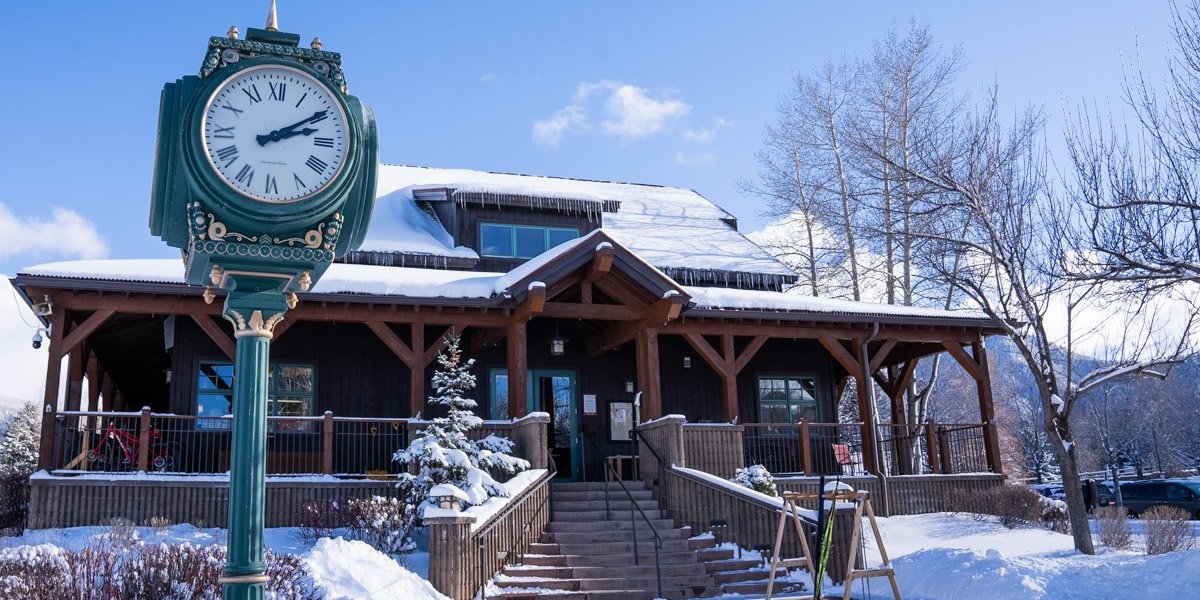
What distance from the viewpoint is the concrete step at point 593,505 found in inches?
570

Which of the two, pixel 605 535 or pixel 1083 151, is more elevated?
pixel 1083 151

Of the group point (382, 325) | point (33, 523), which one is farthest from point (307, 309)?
point (33, 523)

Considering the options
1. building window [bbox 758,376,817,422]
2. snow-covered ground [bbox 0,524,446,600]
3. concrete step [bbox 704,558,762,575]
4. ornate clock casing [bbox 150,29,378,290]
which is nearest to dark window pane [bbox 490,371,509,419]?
building window [bbox 758,376,817,422]

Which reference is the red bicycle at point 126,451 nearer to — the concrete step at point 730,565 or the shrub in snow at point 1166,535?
the concrete step at point 730,565

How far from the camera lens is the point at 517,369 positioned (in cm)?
1614

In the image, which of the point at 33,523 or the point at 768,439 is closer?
the point at 33,523

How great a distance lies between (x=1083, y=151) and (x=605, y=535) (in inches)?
301

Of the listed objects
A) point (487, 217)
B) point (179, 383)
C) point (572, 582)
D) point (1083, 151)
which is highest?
point (487, 217)

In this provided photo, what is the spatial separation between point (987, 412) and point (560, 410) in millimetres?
8236

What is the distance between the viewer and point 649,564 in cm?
1262

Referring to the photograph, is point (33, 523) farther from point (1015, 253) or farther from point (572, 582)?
point (1015, 253)

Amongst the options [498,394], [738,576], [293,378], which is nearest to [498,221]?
[498,394]

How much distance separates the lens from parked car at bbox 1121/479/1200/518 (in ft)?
83.6

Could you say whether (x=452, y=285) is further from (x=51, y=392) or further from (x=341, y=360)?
(x=51, y=392)
